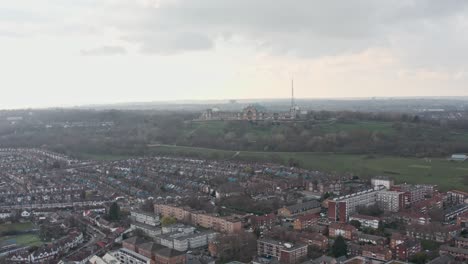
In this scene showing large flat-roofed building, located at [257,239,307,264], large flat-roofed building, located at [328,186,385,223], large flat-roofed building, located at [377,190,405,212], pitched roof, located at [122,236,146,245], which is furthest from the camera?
large flat-roofed building, located at [377,190,405,212]

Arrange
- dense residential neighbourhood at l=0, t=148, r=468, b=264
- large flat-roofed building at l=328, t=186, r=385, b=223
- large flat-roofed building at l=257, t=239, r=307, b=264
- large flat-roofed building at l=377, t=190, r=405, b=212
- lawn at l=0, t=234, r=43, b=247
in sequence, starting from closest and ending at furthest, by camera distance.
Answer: large flat-roofed building at l=257, t=239, r=307, b=264 → dense residential neighbourhood at l=0, t=148, r=468, b=264 → lawn at l=0, t=234, r=43, b=247 → large flat-roofed building at l=328, t=186, r=385, b=223 → large flat-roofed building at l=377, t=190, r=405, b=212

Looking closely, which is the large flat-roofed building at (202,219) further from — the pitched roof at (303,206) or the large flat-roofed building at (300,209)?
the pitched roof at (303,206)

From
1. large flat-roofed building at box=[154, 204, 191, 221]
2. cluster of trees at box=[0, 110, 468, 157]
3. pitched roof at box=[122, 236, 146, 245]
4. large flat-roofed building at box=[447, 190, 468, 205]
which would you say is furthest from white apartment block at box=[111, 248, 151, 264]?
cluster of trees at box=[0, 110, 468, 157]

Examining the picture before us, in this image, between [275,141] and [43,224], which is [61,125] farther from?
[43,224]

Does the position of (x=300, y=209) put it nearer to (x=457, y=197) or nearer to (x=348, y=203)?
(x=348, y=203)

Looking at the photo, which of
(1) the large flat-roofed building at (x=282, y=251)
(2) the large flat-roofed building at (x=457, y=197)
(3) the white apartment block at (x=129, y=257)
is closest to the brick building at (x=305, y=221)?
(1) the large flat-roofed building at (x=282, y=251)

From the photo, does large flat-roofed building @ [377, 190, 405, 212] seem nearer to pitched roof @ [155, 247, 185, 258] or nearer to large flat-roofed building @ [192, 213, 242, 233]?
large flat-roofed building @ [192, 213, 242, 233]
